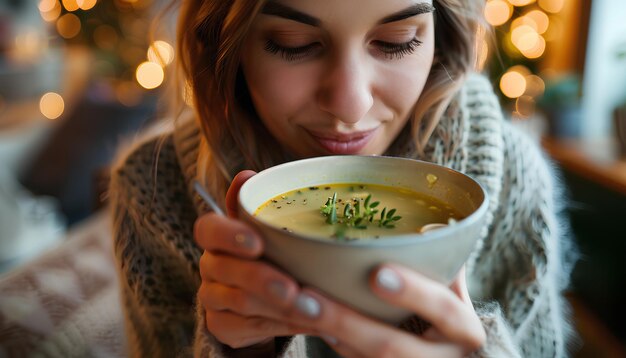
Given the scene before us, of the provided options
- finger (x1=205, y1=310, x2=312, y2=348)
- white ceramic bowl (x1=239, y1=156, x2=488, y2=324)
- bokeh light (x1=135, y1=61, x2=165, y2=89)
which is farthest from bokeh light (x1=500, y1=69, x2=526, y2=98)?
bokeh light (x1=135, y1=61, x2=165, y2=89)

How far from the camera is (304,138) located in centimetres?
92

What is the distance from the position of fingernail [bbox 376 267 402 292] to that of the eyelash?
1.51ft

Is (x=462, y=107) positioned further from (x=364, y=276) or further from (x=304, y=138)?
(x=364, y=276)

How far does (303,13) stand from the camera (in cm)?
77

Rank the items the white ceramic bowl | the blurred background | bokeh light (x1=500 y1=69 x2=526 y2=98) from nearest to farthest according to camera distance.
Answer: the white ceramic bowl, the blurred background, bokeh light (x1=500 y1=69 x2=526 y2=98)

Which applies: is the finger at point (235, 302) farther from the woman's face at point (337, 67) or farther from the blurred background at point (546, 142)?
the blurred background at point (546, 142)

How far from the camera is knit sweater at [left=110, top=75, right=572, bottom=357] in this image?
1082 mm

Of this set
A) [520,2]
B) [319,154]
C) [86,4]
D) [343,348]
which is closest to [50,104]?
[86,4]

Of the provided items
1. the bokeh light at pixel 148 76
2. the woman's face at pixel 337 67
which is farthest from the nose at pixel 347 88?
the bokeh light at pixel 148 76

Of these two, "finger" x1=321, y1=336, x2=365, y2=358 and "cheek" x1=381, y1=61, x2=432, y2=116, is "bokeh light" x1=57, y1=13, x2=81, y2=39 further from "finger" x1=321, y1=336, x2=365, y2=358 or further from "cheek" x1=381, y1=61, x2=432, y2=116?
"finger" x1=321, y1=336, x2=365, y2=358

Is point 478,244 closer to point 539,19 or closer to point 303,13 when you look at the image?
point 303,13

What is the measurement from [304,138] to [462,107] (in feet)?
1.36

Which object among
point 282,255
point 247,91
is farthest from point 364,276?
point 247,91

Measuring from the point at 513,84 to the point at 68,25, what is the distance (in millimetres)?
4304
